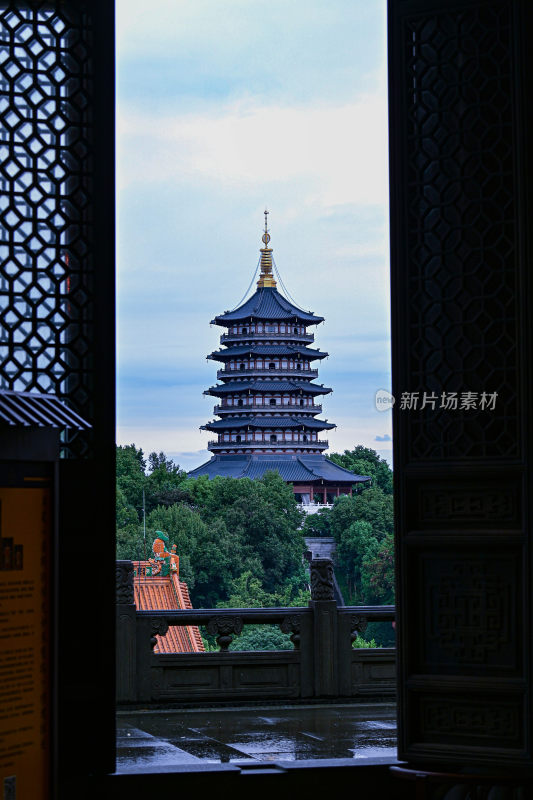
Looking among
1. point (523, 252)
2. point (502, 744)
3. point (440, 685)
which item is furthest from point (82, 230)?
point (502, 744)

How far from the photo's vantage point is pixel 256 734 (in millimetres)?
5551

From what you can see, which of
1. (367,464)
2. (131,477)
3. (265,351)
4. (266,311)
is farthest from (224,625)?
(367,464)

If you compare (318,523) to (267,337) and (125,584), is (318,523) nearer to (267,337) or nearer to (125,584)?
(267,337)

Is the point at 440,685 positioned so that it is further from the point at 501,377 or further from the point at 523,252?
the point at 523,252

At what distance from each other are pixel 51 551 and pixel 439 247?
1760 millimetres

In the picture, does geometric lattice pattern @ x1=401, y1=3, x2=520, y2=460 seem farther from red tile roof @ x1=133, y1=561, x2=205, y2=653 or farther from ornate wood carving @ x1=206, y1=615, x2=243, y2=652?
red tile roof @ x1=133, y1=561, x2=205, y2=653

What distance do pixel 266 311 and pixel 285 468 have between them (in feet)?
19.3

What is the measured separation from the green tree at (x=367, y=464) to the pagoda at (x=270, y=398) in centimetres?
238

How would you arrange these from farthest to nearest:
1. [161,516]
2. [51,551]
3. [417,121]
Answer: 1. [161,516]
2. [417,121]
3. [51,551]

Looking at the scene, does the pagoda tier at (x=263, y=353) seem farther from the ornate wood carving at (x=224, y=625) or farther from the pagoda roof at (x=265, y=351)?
the ornate wood carving at (x=224, y=625)

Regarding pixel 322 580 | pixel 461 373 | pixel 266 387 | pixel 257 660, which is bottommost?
pixel 257 660

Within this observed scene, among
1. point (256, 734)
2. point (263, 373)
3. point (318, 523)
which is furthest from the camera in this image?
point (318, 523)

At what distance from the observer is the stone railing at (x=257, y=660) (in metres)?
6.38

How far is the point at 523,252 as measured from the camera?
3.71 meters
